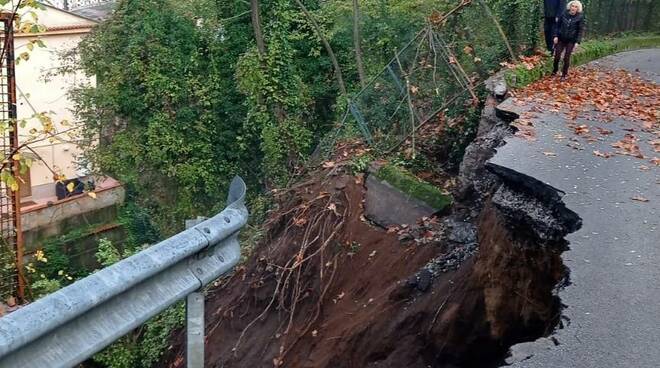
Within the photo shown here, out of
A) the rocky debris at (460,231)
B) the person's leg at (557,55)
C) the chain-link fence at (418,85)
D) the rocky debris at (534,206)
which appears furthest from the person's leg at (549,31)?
the rocky debris at (534,206)

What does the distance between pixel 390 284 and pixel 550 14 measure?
27.7 feet

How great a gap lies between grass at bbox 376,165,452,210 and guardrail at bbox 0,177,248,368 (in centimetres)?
735

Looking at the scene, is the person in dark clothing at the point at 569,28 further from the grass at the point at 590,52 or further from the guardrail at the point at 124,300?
the guardrail at the point at 124,300

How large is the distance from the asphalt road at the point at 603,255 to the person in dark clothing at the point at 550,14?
6255 millimetres

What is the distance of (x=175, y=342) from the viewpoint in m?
13.0

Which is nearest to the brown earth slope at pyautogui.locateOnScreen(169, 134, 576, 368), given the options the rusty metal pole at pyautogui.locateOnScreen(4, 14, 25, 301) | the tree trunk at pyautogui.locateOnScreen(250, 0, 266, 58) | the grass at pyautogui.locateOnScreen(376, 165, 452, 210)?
the grass at pyautogui.locateOnScreen(376, 165, 452, 210)

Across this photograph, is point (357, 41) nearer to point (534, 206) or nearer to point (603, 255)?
point (534, 206)

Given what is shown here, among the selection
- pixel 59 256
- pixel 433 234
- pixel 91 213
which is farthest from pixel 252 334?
pixel 91 213

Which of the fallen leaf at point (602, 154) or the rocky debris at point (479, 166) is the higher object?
the fallen leaf at point (602, 154)

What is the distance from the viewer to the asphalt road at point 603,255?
4.15 meters

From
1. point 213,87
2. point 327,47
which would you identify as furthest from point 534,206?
point 213,87

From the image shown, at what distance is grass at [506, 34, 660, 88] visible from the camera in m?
12.9

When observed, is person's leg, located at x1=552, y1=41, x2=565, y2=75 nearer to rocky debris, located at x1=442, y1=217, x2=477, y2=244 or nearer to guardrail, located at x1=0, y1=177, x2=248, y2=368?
rocky debris, located at x1=442, y1=217, x2=477, y2=244

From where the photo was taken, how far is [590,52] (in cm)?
1788
